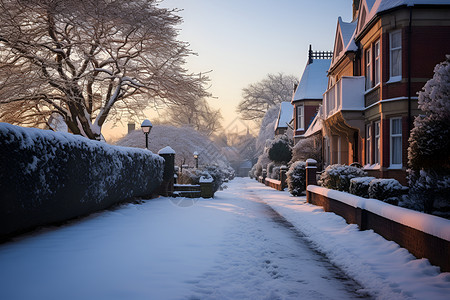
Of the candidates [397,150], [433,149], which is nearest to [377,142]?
[397,150]

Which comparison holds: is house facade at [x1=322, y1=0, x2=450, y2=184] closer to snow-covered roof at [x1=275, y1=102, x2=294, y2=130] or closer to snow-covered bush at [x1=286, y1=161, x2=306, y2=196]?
snow-covered bush at [x1=286, y1=161, x2=306, y2=196]

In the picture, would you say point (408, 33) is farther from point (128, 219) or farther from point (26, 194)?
point (26, 194)

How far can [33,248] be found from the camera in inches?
245

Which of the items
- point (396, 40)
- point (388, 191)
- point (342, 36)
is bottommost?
point (388, 191)

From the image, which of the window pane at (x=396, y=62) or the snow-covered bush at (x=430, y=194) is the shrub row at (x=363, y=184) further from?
the window pane at (x=396, y=62)

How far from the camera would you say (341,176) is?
14.3 meters

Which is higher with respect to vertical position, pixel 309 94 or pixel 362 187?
pixel 309 94

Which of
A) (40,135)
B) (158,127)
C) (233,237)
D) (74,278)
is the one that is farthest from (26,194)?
(158,127)

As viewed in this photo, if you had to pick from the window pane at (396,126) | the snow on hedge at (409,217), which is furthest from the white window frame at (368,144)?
the snow on hedge at (409,217)

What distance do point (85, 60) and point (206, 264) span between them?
652 inches

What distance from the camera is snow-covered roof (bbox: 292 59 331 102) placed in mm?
33612

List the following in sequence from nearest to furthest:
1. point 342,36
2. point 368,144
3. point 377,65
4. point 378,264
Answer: point 378,264, point 377,65, point 368,144, point 342,36

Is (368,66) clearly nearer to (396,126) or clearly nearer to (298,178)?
(396,126)

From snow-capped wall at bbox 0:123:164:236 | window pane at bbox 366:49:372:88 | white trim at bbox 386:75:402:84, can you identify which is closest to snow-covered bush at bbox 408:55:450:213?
white trim at bbox 386:75:402:84
